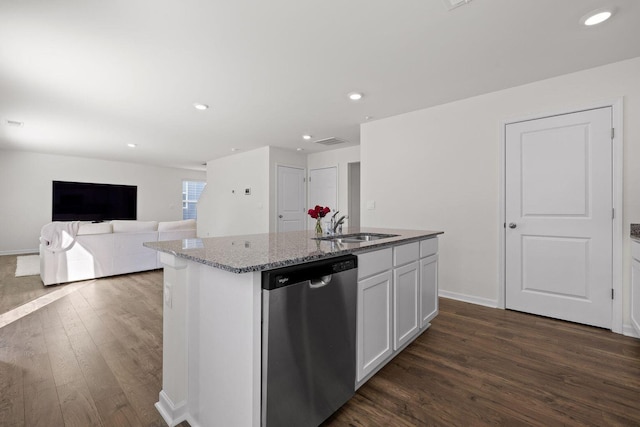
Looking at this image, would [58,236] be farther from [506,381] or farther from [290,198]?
[506,381]

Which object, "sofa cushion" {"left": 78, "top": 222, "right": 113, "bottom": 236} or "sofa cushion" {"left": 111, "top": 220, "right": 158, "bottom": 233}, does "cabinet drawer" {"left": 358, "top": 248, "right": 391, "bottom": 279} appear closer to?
"sofa cushion" {"left": 111, "top": 220, "right": 158, "bottom": 233}

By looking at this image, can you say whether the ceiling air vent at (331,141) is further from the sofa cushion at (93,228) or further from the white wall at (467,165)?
the sofa cushion at (93,228)

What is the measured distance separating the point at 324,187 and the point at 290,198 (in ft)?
2.60

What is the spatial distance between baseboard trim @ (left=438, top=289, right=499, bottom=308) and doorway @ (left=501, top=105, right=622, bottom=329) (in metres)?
0.13

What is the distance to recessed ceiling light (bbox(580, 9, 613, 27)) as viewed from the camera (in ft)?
6.23

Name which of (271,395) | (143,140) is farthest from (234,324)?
(143,140)

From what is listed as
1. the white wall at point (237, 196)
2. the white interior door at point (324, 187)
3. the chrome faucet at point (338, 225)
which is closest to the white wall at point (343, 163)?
the white interior door at point (324, 187)

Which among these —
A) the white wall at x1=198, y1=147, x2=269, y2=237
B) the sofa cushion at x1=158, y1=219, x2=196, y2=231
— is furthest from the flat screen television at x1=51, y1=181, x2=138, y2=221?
the sofa cushion at x1=158, y1=219, x2=196, y2=231

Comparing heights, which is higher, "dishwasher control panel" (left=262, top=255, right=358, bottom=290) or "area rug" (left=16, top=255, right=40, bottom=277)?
"dishwasher control panel" (left=262, top=255, right=358, bottom=290)

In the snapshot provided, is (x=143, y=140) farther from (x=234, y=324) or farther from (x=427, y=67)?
(x=234, y=324)

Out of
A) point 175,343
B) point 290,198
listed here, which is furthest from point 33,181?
point 175,343

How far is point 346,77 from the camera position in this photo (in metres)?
2.86

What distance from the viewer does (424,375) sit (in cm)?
183

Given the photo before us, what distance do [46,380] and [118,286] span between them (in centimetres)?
239
